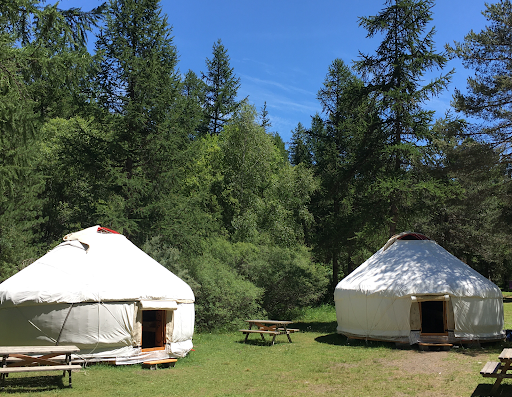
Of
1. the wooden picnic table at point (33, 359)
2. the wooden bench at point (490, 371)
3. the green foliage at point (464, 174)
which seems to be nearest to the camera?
the wooden bench at point (490, 371)

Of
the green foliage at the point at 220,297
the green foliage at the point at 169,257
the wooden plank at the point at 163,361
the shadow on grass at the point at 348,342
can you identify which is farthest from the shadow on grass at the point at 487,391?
the green foliage at the point at 169,257

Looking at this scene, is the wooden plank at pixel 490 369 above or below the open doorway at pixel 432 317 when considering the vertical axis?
above

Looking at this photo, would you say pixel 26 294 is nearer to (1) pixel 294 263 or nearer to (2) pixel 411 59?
(1) pixel 294 263

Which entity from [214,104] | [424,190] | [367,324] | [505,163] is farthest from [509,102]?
[214,104]

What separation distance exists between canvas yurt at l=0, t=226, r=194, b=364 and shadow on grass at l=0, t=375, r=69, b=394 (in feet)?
3.25

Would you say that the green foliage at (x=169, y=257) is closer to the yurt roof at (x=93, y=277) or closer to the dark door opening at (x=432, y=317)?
the yurt roof at (x=93, y=277)

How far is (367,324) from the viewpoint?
1284 centimetres

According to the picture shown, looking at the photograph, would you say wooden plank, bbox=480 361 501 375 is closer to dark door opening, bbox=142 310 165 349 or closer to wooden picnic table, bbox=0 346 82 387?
wooden picnic table, bbox=0 346 82 387

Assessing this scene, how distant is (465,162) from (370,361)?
6611 mm

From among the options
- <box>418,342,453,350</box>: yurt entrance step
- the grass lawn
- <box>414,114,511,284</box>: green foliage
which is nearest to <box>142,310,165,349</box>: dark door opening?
the grass lawn

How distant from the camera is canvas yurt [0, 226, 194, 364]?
30.3 feet

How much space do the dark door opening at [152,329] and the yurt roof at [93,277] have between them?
1.20 metres

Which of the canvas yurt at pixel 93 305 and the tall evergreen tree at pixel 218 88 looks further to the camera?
the tall evergreen tree at pixel 218 88

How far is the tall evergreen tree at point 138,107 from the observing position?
1617cm
